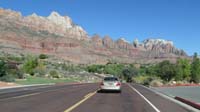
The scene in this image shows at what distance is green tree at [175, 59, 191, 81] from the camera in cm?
9372

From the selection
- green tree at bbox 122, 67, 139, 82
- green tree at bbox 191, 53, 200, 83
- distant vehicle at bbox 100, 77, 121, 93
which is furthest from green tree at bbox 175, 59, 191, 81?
distant vehicle at bbox 100, 77, 121, 93

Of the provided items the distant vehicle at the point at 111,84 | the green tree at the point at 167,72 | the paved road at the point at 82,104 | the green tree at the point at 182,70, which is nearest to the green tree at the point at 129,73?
the green tree at the point at 182,70

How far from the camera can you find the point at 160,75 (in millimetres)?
99375

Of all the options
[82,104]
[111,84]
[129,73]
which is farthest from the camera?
[129,73]

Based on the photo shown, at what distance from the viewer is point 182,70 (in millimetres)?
96938

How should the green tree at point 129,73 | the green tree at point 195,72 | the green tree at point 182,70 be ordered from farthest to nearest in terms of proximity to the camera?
1. the green tree at point 129,73
2. the green tree at point 195,72
3. the green tree at point 182,70

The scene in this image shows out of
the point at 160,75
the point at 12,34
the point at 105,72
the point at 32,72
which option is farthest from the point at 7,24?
the point at 160,75

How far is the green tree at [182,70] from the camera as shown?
93.7m

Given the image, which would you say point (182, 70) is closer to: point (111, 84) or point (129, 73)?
point (129, 73)

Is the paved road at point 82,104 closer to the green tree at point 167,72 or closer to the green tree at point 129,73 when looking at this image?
the green tree at point 167,72

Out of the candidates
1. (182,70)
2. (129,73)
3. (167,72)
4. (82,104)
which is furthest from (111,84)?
(129,73)

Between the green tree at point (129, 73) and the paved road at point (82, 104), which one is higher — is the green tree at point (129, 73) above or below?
above

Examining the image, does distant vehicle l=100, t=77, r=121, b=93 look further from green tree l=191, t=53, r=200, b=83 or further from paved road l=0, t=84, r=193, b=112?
green tree l=191, t=53, r=200, b=83

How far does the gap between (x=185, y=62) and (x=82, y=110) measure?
8525 cm
